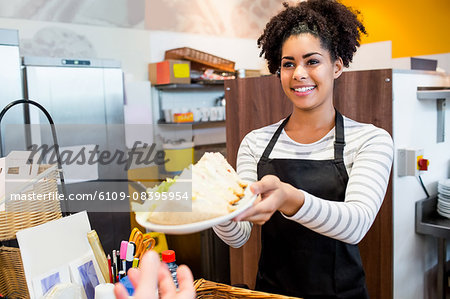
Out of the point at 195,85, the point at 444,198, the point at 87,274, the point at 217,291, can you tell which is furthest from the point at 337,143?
the point at 195,85

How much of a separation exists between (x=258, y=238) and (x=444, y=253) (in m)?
1.00

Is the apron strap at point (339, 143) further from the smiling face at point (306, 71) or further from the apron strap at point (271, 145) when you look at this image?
the apron strap at point (271, 145)

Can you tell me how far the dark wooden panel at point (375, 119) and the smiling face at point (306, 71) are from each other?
0.59 meters

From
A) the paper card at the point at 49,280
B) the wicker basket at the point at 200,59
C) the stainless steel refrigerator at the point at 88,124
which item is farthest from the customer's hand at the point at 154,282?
the wicker basket at the point at 200,59

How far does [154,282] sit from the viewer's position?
2.20 ft

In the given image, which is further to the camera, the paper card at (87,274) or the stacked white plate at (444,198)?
the stacked white plate at (444,198)

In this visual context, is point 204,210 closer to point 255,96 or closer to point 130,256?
point 130,256

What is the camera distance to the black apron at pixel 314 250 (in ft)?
4.72

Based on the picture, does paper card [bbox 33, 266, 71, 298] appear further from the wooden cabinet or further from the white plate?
the wooden cabinet

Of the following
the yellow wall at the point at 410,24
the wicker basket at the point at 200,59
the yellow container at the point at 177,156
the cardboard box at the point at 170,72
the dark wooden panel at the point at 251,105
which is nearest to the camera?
the dark wooden panel at the point at 251,105

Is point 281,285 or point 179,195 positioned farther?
point 281,285

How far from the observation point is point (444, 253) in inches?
89.6

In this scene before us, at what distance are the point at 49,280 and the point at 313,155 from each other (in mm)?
915

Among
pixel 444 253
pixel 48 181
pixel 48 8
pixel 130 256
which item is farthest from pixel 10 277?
pixel 48 8
